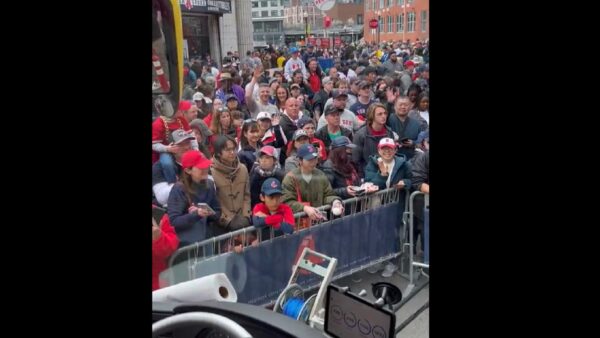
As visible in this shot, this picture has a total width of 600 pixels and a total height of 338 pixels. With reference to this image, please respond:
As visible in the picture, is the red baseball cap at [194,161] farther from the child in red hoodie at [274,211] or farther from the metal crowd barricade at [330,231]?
the metal crowd barricade at [330,231]

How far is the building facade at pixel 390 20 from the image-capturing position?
720cm

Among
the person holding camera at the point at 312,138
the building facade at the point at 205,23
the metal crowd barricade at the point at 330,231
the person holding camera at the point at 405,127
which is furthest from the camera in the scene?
the building facade at the point at 205,23

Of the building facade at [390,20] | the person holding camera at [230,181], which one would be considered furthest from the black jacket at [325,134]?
the building facade at [390,20]

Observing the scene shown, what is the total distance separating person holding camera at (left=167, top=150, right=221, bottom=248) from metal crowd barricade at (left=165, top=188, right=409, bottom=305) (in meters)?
0.11

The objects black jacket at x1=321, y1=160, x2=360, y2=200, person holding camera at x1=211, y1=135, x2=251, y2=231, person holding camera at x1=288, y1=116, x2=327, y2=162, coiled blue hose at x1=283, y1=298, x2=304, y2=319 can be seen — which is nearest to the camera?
coiled blue hose at x1=283, y1=298, x2=304, y2=319

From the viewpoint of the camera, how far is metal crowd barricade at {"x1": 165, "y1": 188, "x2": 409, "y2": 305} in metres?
3.43

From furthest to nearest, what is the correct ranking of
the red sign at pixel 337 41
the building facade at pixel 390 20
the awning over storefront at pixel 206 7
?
1. the awning over storefront at pixel 206 7
2. the red sign at pixel 337 41
3. the building facade at pixel 390 20

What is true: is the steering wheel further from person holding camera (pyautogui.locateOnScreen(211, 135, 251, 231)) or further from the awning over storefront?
the awning over storefront

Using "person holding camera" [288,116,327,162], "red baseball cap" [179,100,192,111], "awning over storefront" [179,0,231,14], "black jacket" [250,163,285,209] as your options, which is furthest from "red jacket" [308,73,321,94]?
"awning over storefront" [179,0,231,14]
